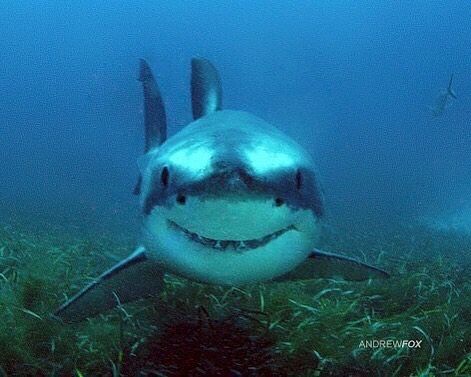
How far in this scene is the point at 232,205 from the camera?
209 cm

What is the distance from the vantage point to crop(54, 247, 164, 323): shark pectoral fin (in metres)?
3.48

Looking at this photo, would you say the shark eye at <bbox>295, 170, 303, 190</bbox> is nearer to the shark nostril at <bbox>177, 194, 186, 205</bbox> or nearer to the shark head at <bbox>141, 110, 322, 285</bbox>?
the shark head at <bbox>141, 110, 322, 285</bbox>

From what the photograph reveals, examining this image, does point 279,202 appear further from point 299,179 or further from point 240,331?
point 240,331

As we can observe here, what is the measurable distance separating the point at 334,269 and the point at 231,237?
183 cm

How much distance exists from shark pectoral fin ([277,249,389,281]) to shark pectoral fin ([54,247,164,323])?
0.96 meters

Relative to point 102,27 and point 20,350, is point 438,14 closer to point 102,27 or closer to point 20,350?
point 102,27

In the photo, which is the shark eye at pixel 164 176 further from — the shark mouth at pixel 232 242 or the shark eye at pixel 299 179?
the shark eye at pixel 299 179

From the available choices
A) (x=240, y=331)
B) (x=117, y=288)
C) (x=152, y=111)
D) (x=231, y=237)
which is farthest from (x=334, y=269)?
(x=152, y=111)

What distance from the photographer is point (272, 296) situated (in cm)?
427

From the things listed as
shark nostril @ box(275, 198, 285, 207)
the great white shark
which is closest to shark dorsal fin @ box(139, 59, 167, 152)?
the great white shark

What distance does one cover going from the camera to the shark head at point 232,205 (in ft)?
7.00

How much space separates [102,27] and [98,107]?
2165cm

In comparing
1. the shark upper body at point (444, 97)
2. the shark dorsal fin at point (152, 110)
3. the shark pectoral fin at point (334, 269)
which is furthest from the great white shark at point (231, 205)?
the shark upper body at point (444, 97)

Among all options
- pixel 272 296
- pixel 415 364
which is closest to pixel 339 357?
pixel 415 364
